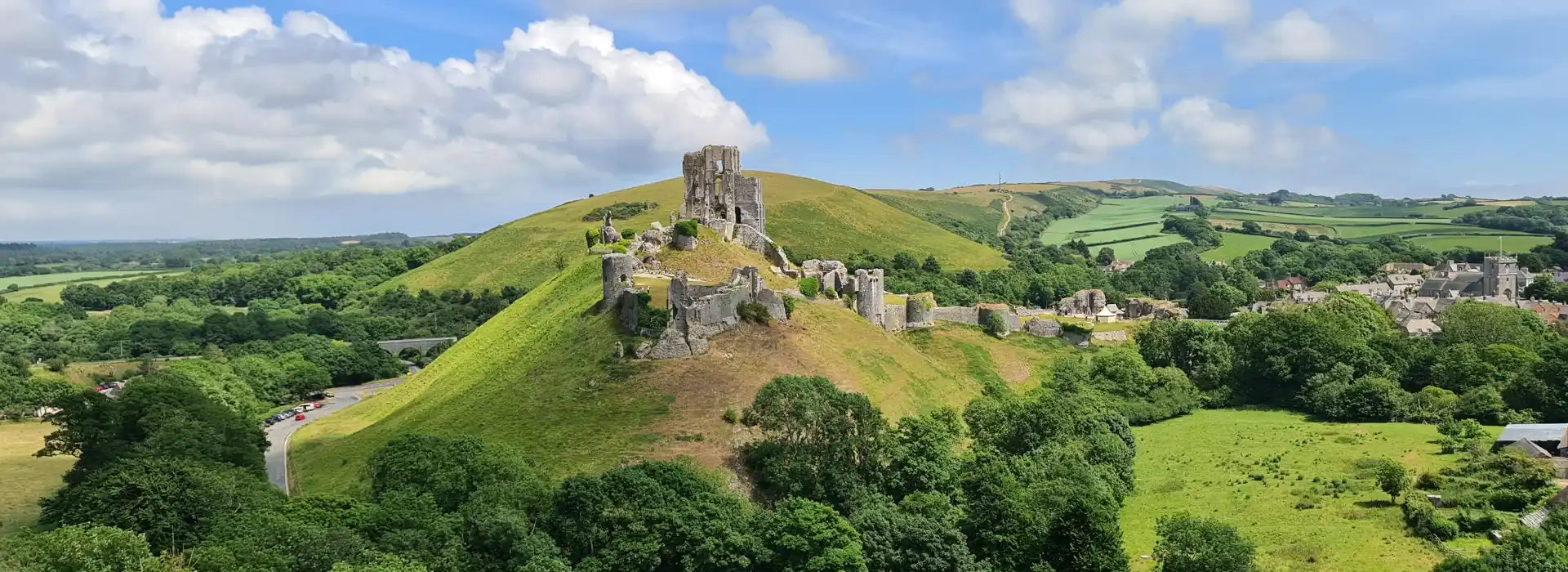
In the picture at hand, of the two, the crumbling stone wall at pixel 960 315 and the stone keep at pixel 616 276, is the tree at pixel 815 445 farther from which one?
the crumbling stone wall at pixel 960 315

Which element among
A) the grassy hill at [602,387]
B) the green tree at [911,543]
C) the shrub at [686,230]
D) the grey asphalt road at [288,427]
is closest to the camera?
the green tree at [911,543]

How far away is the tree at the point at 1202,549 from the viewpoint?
126 feet

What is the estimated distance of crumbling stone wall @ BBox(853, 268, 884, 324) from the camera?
79875 millimetres

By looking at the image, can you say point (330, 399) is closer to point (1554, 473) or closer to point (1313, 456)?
point (1313, 456)

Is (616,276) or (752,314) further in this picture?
(616,276)

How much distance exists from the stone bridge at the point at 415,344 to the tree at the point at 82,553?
→ 102121mm

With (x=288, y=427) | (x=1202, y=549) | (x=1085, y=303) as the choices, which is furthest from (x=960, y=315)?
(x=288, y=427)

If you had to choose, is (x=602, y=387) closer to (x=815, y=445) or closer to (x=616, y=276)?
(x=616, y=276)

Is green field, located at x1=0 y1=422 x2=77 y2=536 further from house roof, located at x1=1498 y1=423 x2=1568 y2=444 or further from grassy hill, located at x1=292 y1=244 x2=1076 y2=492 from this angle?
house roof, located at x1=1498 y1=423 x2=1568 y2=444

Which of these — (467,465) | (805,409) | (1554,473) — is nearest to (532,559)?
(467,465)

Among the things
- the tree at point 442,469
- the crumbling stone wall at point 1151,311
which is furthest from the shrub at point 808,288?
the crumbling stone wall at point 1151,311

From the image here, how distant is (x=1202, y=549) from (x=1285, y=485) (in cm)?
2205

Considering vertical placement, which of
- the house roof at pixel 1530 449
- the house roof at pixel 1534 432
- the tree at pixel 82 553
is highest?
the tree at pixel 82 553

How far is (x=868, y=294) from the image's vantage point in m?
80.4
